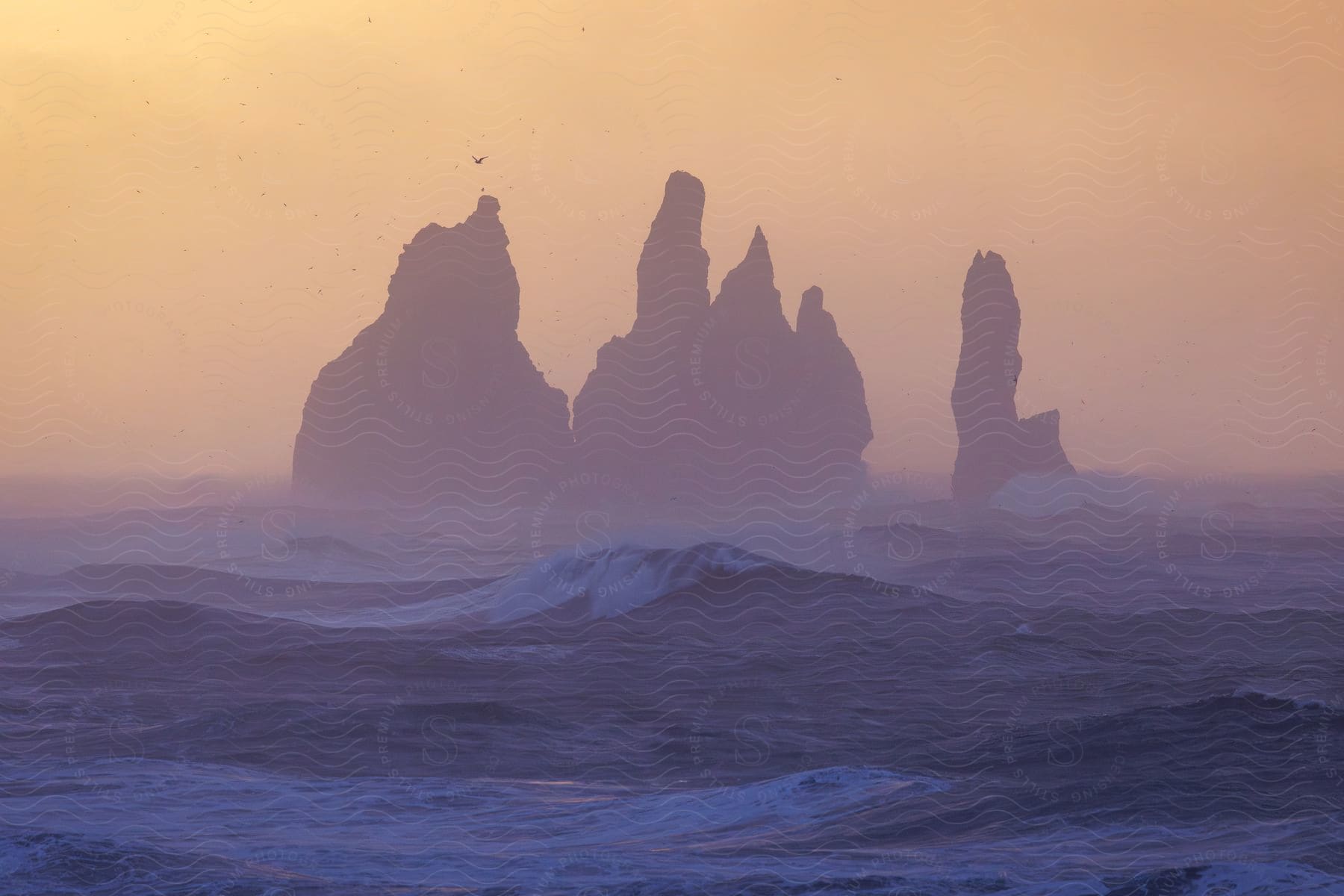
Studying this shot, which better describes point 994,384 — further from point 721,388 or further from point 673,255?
point 721,388

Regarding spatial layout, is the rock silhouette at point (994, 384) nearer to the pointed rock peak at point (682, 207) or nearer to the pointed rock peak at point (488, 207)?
the pointed rock peak at point (682, 207)

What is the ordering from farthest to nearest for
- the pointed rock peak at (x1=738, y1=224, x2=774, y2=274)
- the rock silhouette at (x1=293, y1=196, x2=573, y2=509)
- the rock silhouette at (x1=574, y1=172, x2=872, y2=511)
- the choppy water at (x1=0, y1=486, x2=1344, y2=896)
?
the rock silhouette at (x1=574, y1=172, x2=872, y2=511)
the rock silhouette at (x1=293, y1=196, x2=573, y2=509)
the pointed rock peak at (x1=738, y1=224, x2=774, y2=274)
the choppy water at (x1=0, y1=486, x2=1344, y2=896)

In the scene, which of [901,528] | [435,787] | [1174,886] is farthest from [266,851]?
[901,528]

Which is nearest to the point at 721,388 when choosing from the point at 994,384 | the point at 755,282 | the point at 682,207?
the point at 755,282

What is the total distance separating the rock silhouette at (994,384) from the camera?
10.1 m

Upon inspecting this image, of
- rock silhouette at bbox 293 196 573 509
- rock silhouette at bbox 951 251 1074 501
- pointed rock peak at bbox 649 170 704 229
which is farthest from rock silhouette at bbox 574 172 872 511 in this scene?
rock silhouette at bbox 951 251 1074 501

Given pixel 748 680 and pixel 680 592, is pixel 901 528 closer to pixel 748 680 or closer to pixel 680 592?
pixel 680 592

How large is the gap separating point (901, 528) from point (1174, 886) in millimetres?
9107

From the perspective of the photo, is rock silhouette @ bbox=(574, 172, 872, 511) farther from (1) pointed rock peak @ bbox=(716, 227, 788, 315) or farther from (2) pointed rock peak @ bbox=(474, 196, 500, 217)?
(2) pointed rock peak @ bbox=(474, 196, 500, 217)

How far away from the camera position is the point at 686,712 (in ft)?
30.3

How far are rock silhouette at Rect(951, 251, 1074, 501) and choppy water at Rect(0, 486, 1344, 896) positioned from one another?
4.71 ft

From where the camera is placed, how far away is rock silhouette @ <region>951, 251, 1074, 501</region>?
1010 centimetres

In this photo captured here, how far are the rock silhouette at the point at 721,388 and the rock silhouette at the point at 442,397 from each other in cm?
102

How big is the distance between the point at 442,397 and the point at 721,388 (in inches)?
160
